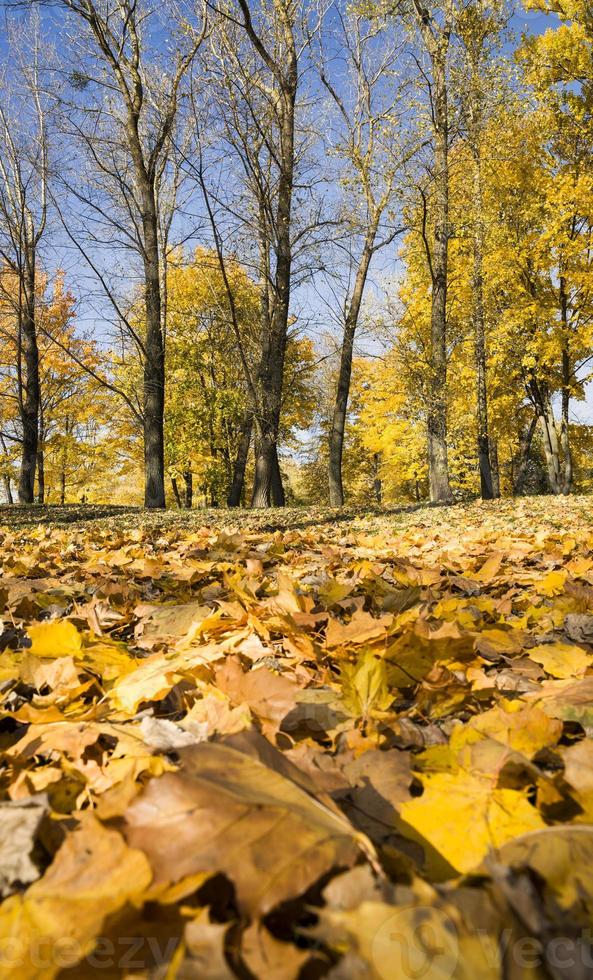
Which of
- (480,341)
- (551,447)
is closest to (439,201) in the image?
(480,341)

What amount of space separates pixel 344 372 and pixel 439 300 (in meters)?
2.78

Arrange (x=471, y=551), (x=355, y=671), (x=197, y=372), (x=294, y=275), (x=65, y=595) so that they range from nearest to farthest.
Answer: (x=355, y=671), (x=65, y=595), (x=471, y=551), (x=294, y=275), (x=197, y=372)

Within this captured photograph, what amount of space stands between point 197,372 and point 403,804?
20.4m

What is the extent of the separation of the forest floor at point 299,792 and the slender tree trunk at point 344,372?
36.9ft

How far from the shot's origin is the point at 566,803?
68 centimetres

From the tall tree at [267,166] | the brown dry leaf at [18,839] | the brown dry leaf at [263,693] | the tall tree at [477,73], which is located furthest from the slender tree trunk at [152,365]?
the brown dry leaf at [18,839]

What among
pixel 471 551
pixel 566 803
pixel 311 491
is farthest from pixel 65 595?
pixel 311 491

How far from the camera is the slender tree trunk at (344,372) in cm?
1292

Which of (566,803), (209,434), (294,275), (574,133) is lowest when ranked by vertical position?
(566,803)

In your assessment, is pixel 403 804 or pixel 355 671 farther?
pixel 355 671

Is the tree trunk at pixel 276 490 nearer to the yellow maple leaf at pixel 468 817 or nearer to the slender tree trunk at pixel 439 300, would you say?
the slender tree trunk at pixel 439 300

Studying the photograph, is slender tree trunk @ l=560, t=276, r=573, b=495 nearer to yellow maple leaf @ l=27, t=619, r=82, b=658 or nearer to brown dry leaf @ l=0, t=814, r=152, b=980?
yellow maple leaf @ l=27, t=619, r=82, b=658

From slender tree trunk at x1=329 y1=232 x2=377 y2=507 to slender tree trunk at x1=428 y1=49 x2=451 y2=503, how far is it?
Answer: 6.17 ft

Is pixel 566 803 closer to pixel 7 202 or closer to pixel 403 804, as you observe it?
pixel 403 804
